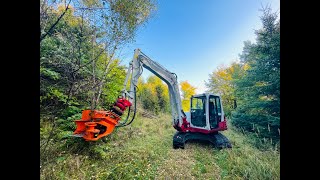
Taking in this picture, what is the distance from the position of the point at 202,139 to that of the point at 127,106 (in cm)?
275

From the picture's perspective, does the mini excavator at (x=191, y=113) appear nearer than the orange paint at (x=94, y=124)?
No

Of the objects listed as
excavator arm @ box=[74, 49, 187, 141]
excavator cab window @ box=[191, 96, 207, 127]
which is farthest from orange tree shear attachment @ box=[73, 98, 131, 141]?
excavator cab window @ box=[191, 96, 207, 127]

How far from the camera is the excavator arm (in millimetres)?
2373

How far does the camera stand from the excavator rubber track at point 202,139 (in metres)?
4.09

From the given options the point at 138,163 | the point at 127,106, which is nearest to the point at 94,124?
the point at 127,106

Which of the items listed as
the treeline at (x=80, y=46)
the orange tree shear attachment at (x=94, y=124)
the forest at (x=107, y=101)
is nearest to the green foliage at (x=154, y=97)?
the forest at (x=107, y=101)

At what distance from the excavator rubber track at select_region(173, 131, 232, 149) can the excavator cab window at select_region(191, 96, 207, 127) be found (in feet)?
1.08

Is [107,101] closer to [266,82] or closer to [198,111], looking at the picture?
[198,111]

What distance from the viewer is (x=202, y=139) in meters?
4.48

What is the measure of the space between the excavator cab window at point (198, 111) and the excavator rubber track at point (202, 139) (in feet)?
1.08

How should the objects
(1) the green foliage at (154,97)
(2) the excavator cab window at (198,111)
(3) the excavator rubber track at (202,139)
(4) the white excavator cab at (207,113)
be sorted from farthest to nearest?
(1) the green foliage at (154,97) → (2) the excavator cab window at (198,111) → (4) the white excavator cab at (207,113) → (3) the excavator rubber track at (202,139)

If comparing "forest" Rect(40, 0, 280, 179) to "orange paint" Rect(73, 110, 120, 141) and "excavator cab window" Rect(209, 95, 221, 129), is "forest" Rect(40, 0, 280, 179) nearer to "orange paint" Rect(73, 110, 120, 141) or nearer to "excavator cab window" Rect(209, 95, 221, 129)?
"orange paint" Rect(73, 110, 120, 141)

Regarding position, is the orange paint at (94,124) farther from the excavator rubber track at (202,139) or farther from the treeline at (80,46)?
the excavator rubber track at (202,139)
